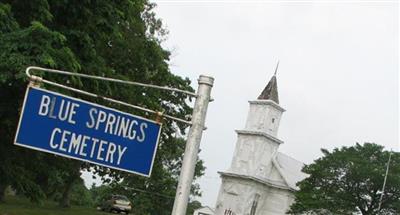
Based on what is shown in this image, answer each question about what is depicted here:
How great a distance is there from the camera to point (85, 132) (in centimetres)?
473

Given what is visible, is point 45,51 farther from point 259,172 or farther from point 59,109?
point 259,172

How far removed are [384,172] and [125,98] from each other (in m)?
24.3

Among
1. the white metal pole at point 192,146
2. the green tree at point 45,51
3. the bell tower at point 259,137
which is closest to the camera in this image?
the white metal pole at point 192,146

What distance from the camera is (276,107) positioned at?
67188mm

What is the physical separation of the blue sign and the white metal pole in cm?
34

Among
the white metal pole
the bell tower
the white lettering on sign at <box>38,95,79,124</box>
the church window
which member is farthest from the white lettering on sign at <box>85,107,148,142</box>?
the bell tower

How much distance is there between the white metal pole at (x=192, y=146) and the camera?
206 inches

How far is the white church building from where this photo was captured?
64562 millimetres

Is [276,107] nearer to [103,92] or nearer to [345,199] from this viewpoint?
[345,199]

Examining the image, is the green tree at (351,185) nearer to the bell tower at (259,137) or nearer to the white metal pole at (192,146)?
the bell tower at (259,137)

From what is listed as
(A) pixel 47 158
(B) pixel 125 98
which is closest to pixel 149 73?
(B) pixel 125 98

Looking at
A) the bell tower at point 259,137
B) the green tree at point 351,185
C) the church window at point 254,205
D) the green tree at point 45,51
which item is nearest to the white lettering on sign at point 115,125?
the green tree at point 45,51

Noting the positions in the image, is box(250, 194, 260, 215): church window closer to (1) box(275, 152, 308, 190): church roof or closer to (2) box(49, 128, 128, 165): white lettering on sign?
(1) box(275, 152, 308, 190): church roof

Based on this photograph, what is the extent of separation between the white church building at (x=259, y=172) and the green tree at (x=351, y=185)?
20659 millimetres
